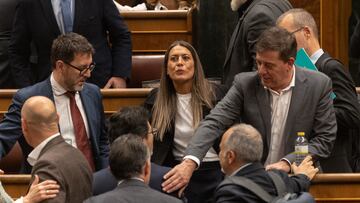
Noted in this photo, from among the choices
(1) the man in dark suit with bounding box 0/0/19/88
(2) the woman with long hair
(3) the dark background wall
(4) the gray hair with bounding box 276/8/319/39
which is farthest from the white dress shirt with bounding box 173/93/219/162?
(3) the dark background wall

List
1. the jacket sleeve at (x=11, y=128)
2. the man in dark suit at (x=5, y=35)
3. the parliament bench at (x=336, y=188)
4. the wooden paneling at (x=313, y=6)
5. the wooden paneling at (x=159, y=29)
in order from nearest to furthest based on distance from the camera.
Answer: the parliament bench at (x=336, y=188) < the jacket sleeve at (x=11, y=128) < the man in dark suit at (x=5, y=35) < the wooden paneling at (x=159, y=29) < the wooden paneling at (x=313, y=6)

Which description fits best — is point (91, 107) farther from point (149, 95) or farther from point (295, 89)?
point (295, 89)

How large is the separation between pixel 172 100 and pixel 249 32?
596 millimetres

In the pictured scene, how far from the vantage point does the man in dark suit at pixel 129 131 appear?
14.5 feet

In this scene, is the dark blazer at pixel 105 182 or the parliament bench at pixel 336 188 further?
the parliament bench at pixel 336 188

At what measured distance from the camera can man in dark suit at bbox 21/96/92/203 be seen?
4172 millimetres

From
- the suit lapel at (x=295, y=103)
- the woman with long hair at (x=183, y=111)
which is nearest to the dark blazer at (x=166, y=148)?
the woman with long hair at (x=183, y=111)

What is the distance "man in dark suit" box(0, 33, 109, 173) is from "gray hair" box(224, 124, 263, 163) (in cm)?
107

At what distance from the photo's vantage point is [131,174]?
3984 mm

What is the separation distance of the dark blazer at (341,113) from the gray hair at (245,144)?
1.06 m

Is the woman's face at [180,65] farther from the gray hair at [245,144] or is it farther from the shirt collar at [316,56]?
the gray hair at [245,144]

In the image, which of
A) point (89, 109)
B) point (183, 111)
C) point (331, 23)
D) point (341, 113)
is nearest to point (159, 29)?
point (331, 23)

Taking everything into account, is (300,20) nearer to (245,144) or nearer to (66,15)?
(245,144)

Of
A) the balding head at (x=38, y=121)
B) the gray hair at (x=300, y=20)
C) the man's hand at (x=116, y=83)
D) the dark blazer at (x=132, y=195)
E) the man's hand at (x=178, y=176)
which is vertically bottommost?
the man's hand at (x=116, y=83)
